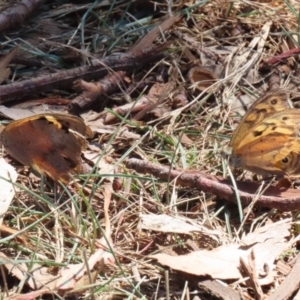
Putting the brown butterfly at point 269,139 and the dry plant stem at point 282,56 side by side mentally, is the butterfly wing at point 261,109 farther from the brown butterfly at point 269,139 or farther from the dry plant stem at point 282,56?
the dry plant stem at point 282,56

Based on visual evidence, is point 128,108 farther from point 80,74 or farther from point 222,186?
point 222,186

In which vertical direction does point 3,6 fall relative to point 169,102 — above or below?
above

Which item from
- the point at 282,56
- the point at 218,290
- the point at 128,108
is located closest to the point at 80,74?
the point at 128,108

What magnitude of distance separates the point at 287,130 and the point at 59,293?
113 cm

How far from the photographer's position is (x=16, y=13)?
3.53m

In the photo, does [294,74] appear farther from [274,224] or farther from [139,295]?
[139,295]

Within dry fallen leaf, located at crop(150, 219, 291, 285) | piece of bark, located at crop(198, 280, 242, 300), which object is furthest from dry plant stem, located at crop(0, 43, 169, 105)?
piece of bark, located at crop(198, 280, 242, 300)

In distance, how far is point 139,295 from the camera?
229 cm

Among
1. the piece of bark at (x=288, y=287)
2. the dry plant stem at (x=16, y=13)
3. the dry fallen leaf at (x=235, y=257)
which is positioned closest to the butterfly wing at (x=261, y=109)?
the dry fallen leaf at (x=235, y=257)

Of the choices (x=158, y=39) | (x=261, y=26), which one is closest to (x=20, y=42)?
(x=158, y=39)

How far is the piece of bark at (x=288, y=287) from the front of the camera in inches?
91.2

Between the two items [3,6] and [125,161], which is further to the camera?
[3,6]

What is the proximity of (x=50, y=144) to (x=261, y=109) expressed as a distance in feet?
2.81

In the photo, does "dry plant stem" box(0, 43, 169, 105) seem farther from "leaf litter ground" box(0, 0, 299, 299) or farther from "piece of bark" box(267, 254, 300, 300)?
"piece of bark" box(267, 254, 300, 300)
